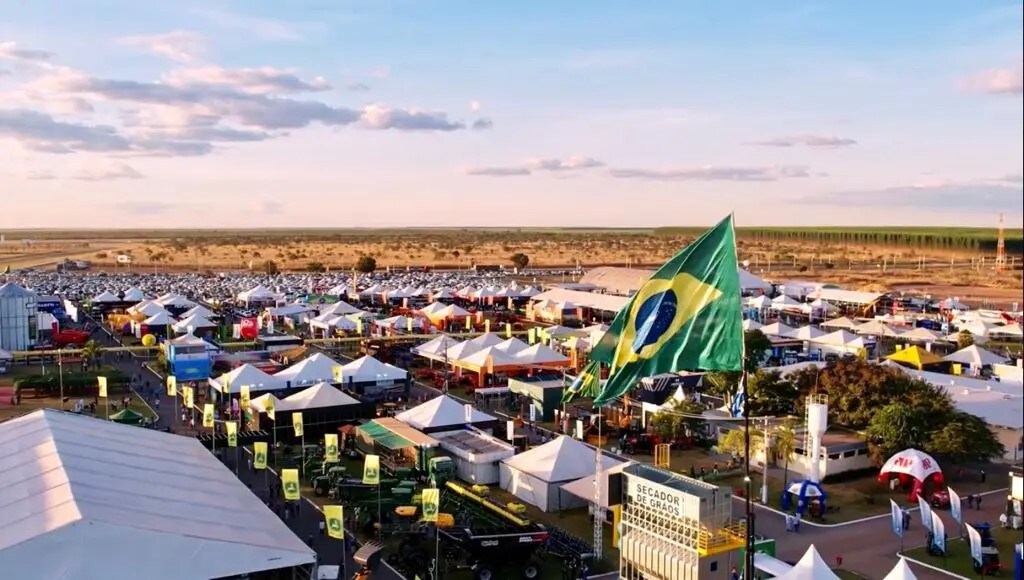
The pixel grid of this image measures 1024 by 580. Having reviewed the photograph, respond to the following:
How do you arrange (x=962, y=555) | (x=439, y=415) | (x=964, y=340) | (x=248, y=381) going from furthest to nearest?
(x=964, y=340) < (x=248, y=381) < (x=439, y=415) < (x=962, y=555)

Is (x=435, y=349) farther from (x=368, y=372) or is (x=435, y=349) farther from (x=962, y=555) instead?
(x=962, y=555)

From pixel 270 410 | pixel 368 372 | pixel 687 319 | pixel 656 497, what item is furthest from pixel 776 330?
pixel 687 319

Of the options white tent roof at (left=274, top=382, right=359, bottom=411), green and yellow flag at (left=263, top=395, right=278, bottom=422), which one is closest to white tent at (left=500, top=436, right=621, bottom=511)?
white tent roof at (left=274, top=382, right=359, bottom=411)

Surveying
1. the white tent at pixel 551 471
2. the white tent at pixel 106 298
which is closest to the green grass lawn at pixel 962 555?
the white tent at pixel 551 471

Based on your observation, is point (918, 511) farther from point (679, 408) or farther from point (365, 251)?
point (365, 251)

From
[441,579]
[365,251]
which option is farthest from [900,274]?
[441,579]

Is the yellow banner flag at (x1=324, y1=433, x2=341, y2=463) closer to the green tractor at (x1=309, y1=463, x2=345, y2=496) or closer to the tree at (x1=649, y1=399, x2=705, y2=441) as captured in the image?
the green tractor at (x1=309, y1=463, x2=345, y2=496)
